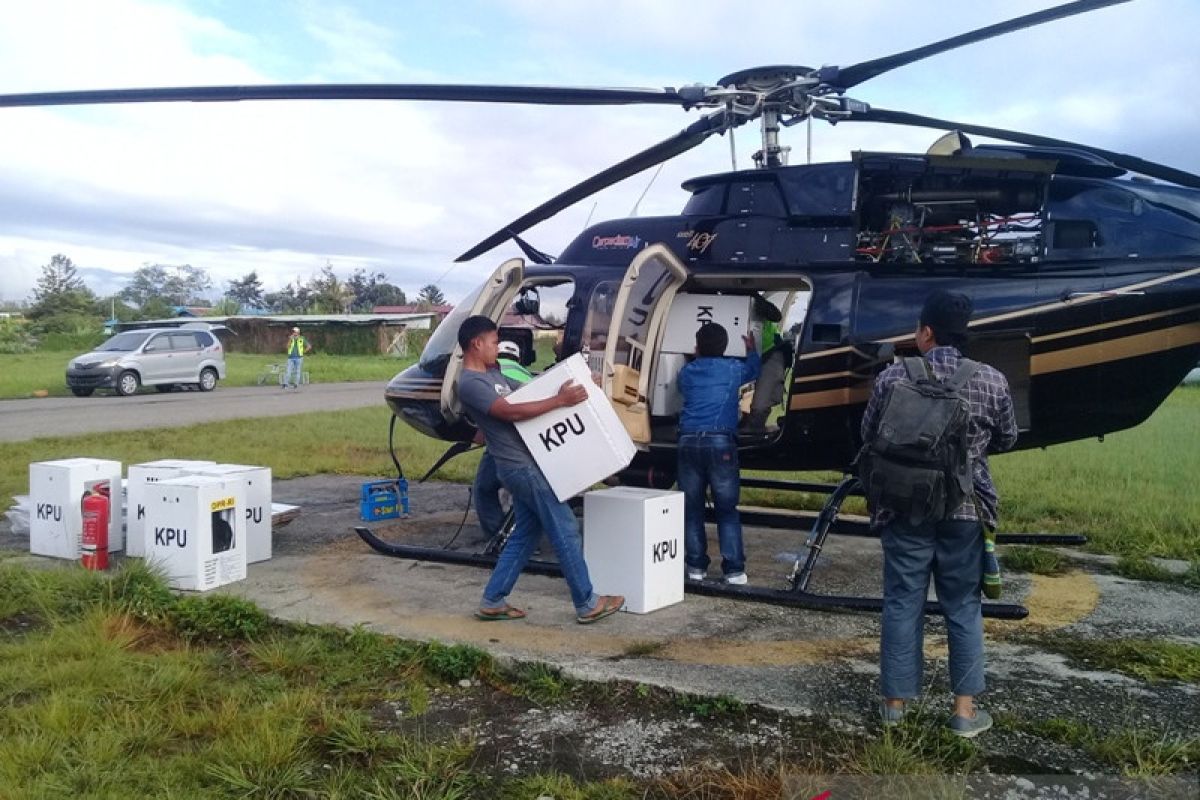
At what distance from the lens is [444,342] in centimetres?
769

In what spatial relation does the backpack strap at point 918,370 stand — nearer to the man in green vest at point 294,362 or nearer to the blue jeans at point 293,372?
the man in green vest at point 294,362

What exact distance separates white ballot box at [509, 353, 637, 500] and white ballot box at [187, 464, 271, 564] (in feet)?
8.29

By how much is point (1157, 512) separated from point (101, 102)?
8.71 metres

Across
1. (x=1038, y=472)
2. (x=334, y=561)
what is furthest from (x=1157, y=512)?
(x=334, y=561)

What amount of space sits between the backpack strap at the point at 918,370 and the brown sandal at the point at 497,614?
269 centimetres

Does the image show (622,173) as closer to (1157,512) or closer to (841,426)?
(841,426)

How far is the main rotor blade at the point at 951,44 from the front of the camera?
4.99 metres

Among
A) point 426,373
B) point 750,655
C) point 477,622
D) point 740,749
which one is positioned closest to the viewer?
point 740,749

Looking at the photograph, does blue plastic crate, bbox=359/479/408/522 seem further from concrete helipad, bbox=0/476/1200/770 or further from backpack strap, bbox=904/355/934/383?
backpack strap, bbox=904/355/934/383

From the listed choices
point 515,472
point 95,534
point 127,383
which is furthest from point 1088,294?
point 127,383

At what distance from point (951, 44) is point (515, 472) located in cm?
339

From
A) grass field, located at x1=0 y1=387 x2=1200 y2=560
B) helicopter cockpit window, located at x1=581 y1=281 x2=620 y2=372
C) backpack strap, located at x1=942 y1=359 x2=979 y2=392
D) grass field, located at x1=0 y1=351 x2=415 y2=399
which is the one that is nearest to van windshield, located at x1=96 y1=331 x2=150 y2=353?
grass field, located at x1=0 y1=351 x2=415 y2=399

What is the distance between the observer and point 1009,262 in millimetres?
6352

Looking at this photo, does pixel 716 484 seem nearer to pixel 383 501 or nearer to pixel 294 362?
pixel 383 501
